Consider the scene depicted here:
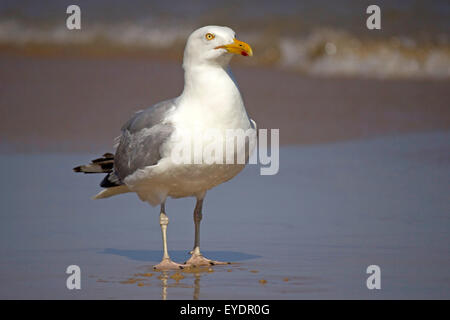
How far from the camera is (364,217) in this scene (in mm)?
8203

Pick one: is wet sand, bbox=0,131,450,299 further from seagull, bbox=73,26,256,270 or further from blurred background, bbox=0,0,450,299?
seagull, bbox=73,26,256,270

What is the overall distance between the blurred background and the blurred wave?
41mm

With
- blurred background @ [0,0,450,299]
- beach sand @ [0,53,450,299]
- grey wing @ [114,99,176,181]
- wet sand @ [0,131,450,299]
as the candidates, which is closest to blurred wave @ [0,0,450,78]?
blurred background @ [0,0,450,299]

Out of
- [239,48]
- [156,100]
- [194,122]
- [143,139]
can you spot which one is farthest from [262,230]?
[156,100]

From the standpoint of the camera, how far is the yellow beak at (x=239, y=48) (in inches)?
257

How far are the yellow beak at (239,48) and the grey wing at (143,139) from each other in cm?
58

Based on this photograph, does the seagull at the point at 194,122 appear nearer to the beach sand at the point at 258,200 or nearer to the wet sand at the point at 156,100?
the beach sand at the point at 258,200

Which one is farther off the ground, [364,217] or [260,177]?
[260,177]

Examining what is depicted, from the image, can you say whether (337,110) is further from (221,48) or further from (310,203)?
(221,48)

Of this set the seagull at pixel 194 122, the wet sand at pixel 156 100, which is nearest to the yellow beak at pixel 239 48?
the seagull at pixel 194 122

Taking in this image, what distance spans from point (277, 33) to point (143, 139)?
12.2m

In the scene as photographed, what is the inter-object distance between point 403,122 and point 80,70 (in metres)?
6.01

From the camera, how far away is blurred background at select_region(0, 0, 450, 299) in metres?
6.52

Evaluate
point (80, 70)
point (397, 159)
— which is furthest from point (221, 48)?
point (80, 70)
